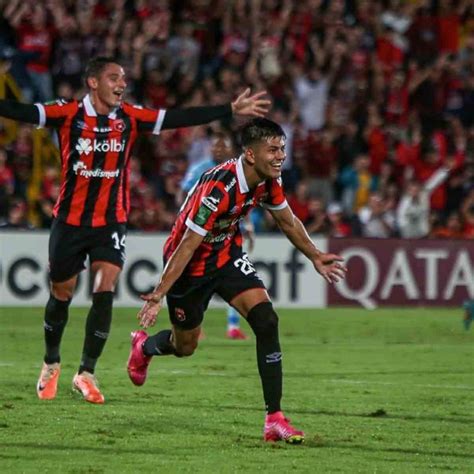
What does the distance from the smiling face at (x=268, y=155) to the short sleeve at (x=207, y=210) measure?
0.27m

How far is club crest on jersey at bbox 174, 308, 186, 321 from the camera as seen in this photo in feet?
30.6

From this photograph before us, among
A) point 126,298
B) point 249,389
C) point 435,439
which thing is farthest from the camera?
point 126,298

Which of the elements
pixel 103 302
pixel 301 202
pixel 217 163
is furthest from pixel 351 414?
pixel 301 202

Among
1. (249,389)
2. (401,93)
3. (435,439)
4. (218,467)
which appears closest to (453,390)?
(249,389)

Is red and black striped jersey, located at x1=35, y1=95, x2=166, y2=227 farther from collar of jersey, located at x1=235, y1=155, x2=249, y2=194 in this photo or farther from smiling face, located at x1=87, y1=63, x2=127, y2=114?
collar of jersey, located at x1=235, y1=155, x2=249, y2=194

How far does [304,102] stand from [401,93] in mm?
1627

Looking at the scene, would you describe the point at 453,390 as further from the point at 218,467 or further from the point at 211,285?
the point at 218,467

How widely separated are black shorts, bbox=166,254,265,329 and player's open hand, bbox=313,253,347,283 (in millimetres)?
358

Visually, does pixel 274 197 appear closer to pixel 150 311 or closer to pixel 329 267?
pixel 329 267

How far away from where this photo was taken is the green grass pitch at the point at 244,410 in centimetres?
761

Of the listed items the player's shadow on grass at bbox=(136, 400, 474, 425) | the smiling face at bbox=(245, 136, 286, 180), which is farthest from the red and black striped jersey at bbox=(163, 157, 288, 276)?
the player's shadow on grass at bbox=(136, 400, 474, 425)

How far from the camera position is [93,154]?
33.1 feet

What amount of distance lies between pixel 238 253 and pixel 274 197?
1.53 ft

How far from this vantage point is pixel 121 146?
10148 millimetres
